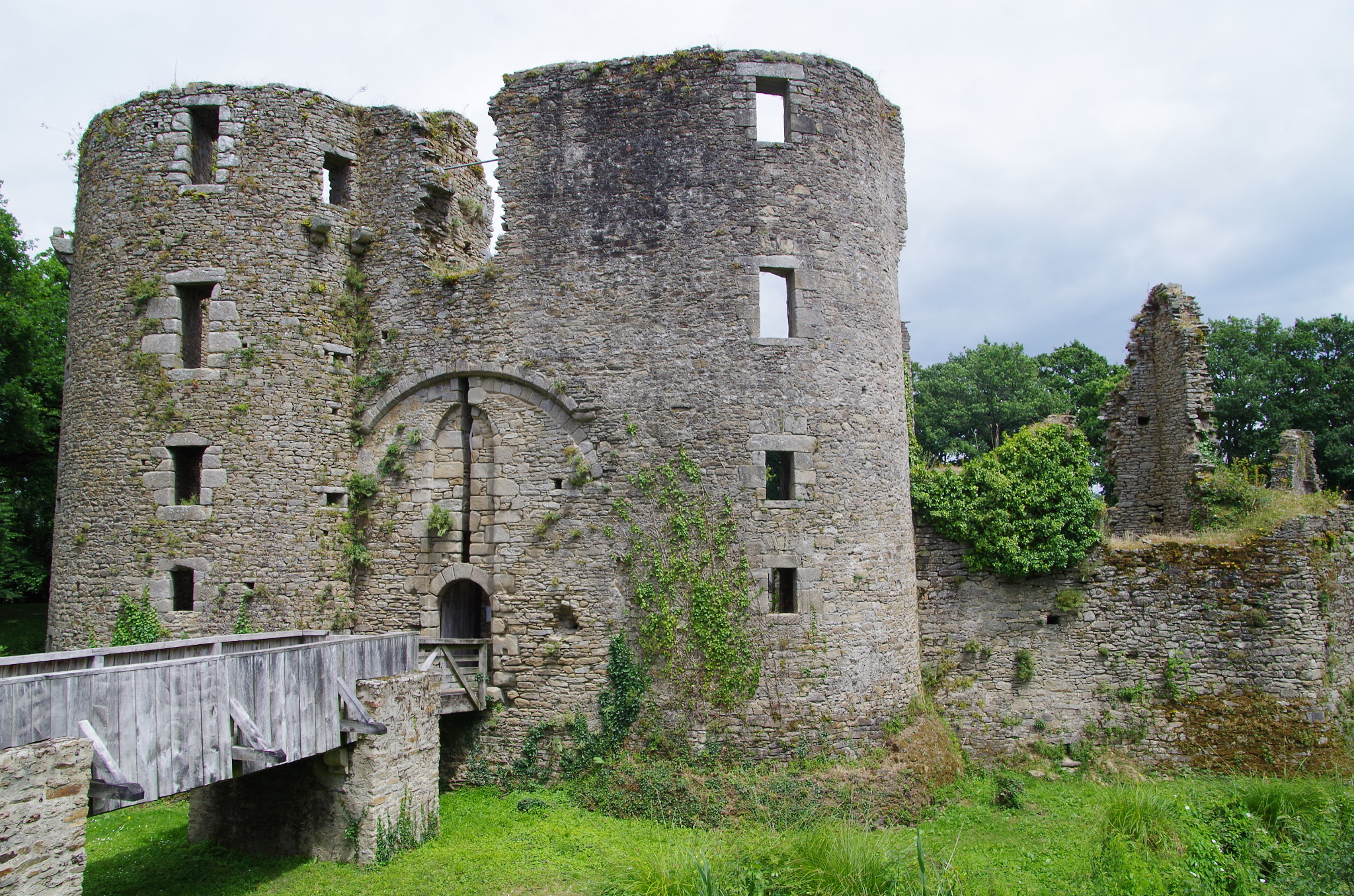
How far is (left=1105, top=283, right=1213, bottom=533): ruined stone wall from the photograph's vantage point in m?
16.6

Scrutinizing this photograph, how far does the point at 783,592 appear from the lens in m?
12.9

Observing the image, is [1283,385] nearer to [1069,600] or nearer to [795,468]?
[1069,600]

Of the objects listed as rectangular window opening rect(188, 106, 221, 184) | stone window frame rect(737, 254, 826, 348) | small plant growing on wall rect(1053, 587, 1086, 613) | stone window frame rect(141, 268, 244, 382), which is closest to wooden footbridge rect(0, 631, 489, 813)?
stone window frame rect(141, 268, 244, 382)

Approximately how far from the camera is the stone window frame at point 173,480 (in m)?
13.4

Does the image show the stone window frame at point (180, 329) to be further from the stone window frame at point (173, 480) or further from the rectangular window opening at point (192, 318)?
the stone window frame at point (173, 480)

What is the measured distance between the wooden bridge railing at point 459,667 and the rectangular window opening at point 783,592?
4.50m

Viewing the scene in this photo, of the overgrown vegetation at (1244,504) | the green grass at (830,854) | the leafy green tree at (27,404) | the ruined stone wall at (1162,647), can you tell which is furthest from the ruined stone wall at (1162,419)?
the leafy green tree at (27,404)

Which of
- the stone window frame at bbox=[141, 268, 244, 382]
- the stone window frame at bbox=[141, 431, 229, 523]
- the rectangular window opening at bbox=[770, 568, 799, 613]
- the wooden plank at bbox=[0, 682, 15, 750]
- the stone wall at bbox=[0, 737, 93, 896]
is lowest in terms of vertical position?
the stone wall at bbox=[0, 737, 93, 896]

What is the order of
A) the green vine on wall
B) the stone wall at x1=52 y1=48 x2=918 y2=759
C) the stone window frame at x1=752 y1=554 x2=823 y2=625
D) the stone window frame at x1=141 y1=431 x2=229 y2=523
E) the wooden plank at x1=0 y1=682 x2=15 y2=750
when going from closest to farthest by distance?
the wooden plank at x1=0 y1=682 x2=15 y2=750 < the green vine on wall < the stone window frame at x1=752 y1=554 x2=823 y2=625 < the stone wall at x1=52 y1=48 x2=918 y2=759 < the stone window frame at x1=141 y1=431 x2=229 y2=523

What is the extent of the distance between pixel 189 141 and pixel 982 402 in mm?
32939

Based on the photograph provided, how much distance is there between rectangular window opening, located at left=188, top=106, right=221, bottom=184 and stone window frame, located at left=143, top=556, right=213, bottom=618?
20.5ft

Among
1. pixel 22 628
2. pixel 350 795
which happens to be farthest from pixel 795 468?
pixel 22 628

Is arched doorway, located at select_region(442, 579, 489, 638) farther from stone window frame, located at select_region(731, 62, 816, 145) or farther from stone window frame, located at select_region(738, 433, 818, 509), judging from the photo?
stone window frame, located at select_region(731, 62, 816, 145)

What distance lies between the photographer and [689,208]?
13320 mm
